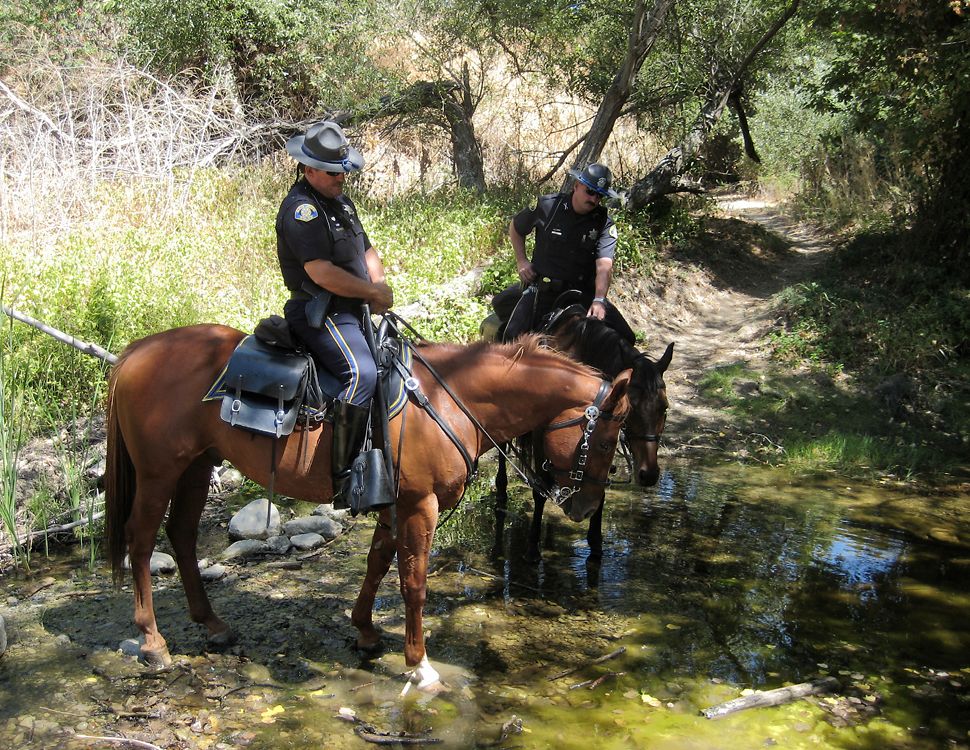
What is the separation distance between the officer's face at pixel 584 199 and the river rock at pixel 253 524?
3442 mm

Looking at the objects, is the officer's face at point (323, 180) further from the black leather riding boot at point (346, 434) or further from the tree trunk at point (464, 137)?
the tree trunk at point (464, 137)

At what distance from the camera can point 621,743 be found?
4125 mm

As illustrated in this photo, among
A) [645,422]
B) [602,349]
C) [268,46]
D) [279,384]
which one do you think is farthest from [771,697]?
[268,46]

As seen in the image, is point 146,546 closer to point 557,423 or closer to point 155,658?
point 155,658

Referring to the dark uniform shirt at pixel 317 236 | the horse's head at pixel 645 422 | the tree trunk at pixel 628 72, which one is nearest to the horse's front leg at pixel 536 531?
the horse's head at pixel 645 422

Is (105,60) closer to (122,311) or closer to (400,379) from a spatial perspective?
(122,311)

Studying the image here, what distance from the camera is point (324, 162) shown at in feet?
13.8

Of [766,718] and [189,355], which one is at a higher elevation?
[189,355]

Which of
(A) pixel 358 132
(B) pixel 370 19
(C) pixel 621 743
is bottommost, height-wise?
(C) pixel 621 743

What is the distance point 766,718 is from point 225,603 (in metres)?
3.38

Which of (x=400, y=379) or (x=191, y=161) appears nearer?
(x=400, y=379)

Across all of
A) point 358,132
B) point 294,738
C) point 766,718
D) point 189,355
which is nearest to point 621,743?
point 766,718

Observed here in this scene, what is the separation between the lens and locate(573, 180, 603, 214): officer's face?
21.6 feet

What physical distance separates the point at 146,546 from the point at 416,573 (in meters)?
1.55
